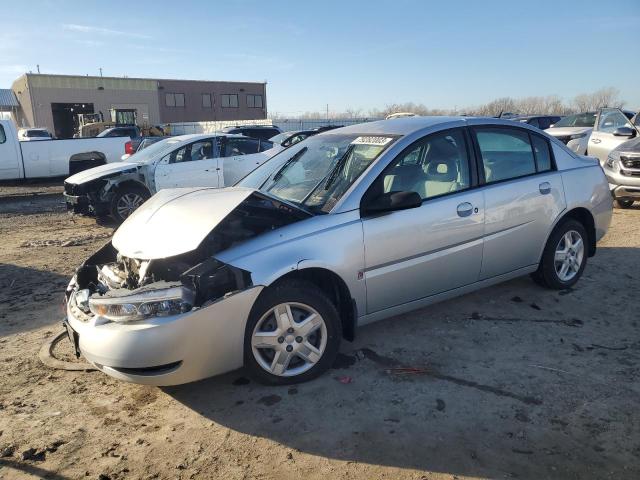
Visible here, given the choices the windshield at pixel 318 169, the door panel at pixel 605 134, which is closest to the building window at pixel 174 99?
the door panel at pixel 605 134

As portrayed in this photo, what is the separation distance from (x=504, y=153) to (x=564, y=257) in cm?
131

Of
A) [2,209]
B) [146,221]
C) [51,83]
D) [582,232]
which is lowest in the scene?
[2,209]

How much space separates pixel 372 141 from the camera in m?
4.06

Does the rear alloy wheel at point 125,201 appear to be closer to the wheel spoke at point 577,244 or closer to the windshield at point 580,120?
the wheel spoke at point 577,244

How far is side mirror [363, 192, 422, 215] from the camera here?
3.51 m

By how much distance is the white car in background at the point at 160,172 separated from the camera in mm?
9188

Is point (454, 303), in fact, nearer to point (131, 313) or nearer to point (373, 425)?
point (373, 425)

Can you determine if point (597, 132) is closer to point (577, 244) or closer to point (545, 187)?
point (577, 244)

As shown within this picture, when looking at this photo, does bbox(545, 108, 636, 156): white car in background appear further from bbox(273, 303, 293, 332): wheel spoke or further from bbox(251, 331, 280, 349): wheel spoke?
bbox(251, 331, 280, 349): wheel spoke

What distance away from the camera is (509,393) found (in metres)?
3.24

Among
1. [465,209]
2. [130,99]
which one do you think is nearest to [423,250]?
[465,209]

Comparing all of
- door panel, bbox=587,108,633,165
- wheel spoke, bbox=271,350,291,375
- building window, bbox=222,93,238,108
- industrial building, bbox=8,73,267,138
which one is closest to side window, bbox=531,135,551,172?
wheel spoke, bbox=271,350,291,375

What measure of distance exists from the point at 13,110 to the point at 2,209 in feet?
183

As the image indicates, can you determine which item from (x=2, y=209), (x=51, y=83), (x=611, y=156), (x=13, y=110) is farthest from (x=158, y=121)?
(x=611, y=156)
